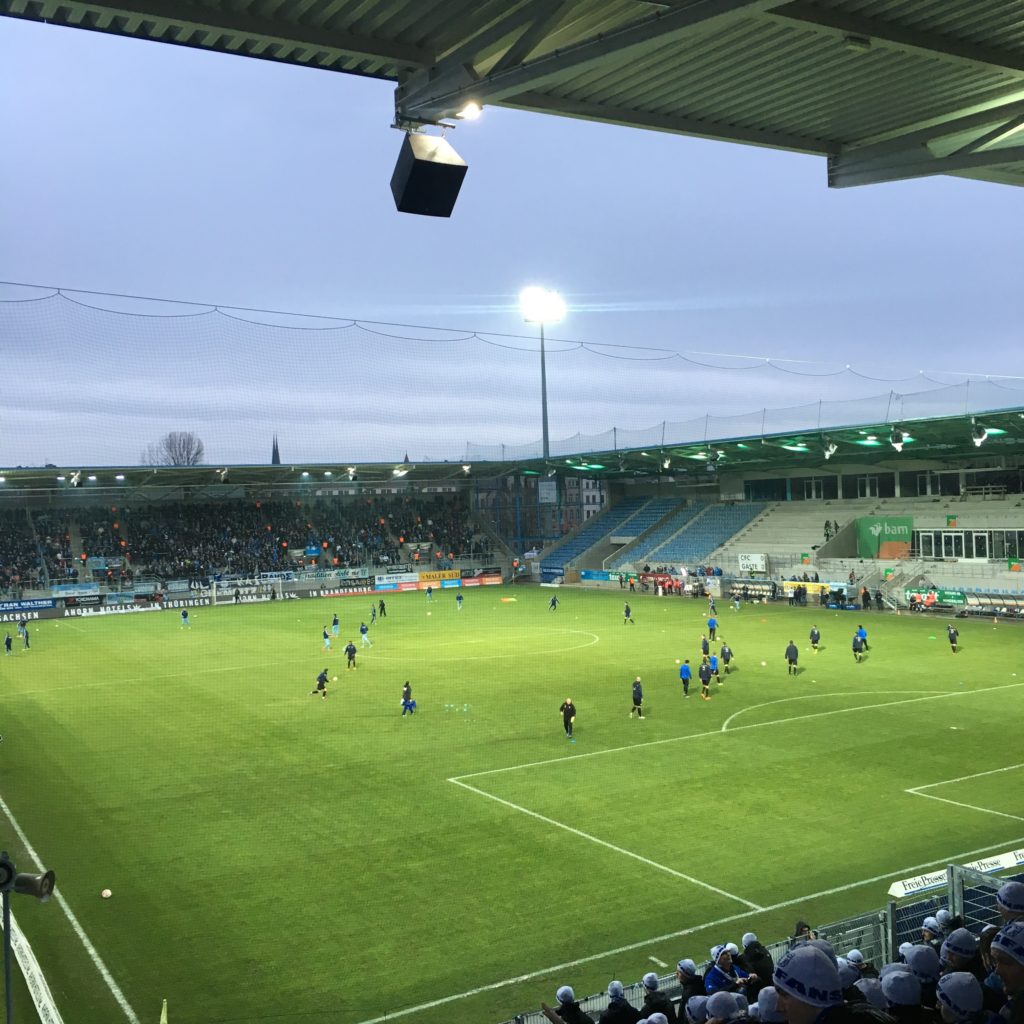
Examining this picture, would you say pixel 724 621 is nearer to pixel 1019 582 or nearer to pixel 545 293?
pixel 1019 582

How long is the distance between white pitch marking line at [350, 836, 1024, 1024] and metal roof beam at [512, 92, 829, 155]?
9.14 metres

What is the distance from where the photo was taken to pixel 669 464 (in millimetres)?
66125

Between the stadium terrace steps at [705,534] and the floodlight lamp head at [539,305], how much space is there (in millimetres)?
16726

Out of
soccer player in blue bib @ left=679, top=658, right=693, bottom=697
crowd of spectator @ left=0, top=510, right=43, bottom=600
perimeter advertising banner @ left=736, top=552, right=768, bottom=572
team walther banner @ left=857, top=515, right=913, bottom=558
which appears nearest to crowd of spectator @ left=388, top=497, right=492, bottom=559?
perimeter advertising banner @ left=736, top=552, right=768, bottom=572

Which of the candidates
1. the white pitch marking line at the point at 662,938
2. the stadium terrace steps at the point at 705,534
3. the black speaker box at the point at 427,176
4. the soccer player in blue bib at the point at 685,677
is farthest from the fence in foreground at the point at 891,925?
the stadium terrace steps at the point at 705,534

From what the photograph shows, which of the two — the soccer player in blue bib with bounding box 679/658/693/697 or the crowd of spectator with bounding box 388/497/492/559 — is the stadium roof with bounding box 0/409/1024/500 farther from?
the soccer player in blue bib with bounding box 679/658/693/697

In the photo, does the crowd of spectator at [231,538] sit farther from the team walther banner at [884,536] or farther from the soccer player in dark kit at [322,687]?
the soccer player in dark kit at [322,687]

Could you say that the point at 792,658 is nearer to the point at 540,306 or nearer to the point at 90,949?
the point at 90,949

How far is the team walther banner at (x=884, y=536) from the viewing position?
180ft

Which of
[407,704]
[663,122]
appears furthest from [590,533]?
[663,122]

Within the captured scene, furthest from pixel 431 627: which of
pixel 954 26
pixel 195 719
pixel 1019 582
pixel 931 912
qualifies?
pixel 954 26

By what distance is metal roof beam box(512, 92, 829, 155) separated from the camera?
7.66 m

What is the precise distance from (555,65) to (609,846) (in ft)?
42.1

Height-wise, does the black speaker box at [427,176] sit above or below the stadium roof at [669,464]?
below
